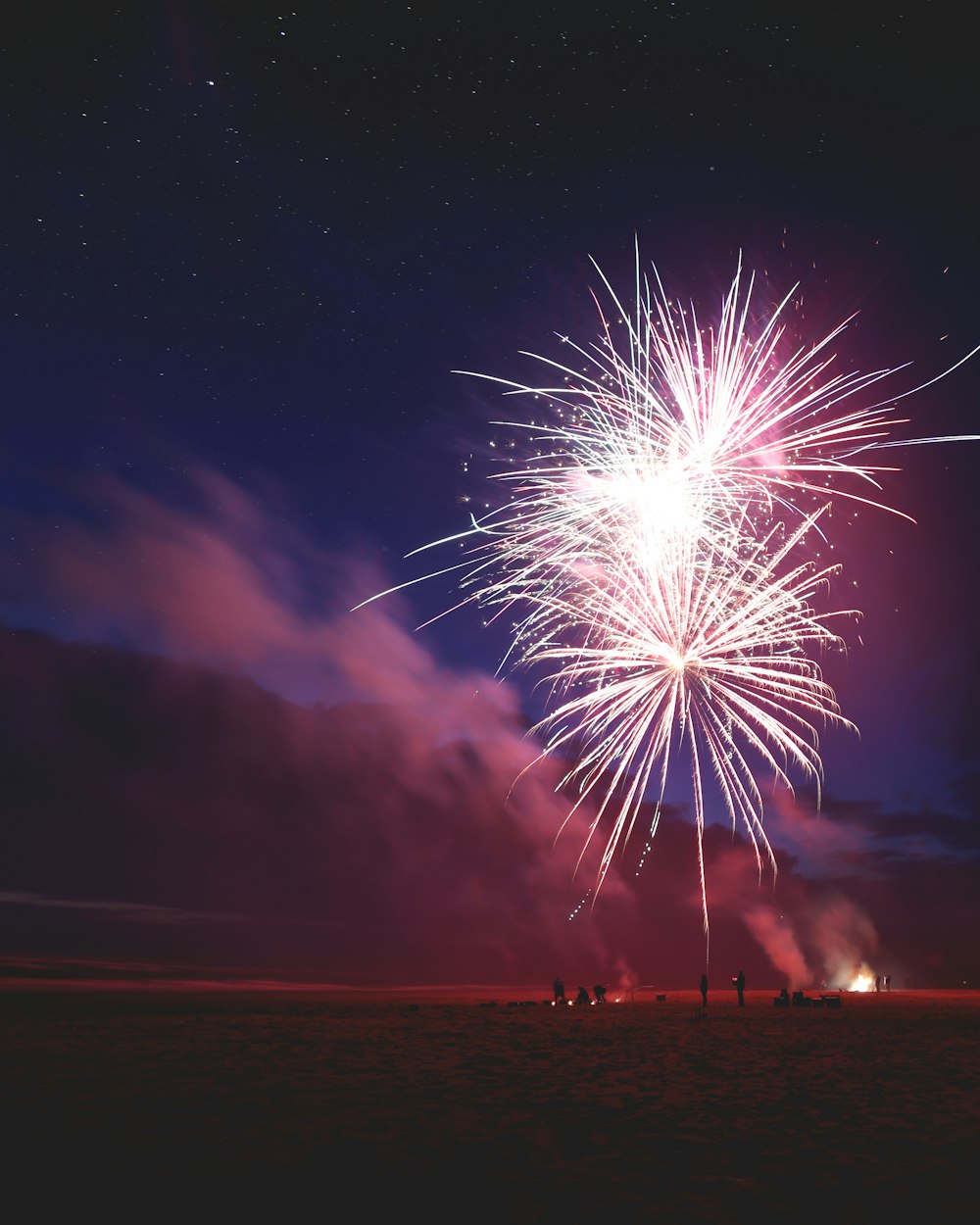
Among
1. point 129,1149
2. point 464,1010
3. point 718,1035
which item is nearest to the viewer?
point 129,1149

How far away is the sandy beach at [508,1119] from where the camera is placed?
8.31 m

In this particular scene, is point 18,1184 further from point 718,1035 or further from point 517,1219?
point 718,1035

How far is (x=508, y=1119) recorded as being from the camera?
38.3 ft

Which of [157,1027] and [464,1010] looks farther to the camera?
[464,1010]

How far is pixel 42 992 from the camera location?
4194cm

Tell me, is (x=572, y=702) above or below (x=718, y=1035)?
above

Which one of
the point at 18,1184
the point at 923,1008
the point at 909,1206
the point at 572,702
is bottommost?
the point at 18,1184

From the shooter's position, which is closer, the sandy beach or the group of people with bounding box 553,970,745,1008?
the sandy beach

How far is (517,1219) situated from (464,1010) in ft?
87.6

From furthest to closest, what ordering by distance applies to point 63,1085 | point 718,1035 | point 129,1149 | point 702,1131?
point 718,1035 < point 63,1085 < point 702,1131 < point 129,1149

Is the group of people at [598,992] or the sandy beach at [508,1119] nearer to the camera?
the sandy beach at [508,1119]

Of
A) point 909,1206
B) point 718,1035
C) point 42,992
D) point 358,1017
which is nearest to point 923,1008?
point 718,1035

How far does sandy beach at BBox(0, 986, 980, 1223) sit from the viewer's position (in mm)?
8312

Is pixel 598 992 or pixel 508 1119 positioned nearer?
pixel 508 1119
